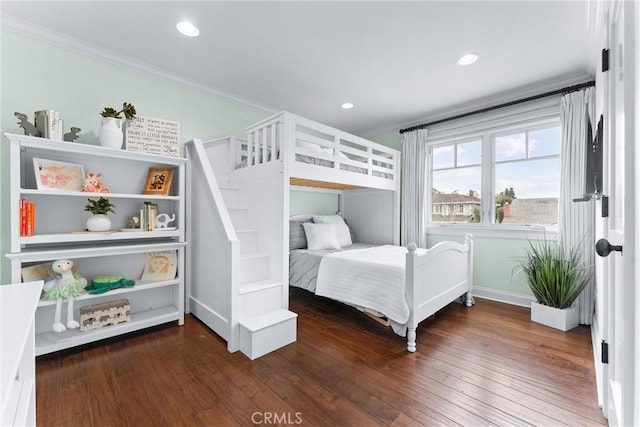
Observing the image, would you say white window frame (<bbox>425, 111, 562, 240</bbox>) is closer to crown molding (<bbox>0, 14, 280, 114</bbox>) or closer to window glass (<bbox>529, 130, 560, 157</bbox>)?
window glass (<bbox>529, 130, 560, 157</bbox>)

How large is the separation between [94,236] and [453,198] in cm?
383

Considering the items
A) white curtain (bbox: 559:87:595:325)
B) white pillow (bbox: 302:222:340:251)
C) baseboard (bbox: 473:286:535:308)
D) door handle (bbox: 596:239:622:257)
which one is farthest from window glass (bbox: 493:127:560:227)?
door handle (bbox: 596:239:622:257)

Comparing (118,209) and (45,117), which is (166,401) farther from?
(45,117)

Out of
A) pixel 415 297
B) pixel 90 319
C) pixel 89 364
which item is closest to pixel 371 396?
pixel 415 297

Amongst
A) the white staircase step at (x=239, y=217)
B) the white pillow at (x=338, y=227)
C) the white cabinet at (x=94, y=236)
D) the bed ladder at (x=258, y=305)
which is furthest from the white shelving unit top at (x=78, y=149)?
the white pillow at (x=338, y=227)

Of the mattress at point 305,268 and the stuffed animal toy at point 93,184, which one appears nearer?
the stuffed animal toy at point 93,184

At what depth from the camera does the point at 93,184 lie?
2.09m

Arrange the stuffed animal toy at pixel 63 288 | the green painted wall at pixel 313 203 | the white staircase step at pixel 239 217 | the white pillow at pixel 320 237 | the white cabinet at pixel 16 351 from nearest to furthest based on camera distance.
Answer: the white cabinet at pixel 16 351 → the stuffed animal toy at pixel 63 288 → the white staircase step at pixel 239 217 → the white pillow at pixel 320 237 → the green painted wall at pixel 313 203

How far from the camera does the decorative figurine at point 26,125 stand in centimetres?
184

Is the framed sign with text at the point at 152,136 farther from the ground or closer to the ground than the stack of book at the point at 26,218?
farther from the ground

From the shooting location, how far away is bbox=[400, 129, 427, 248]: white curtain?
3.64 metres

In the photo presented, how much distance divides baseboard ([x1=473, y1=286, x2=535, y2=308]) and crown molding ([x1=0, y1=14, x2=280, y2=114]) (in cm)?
388

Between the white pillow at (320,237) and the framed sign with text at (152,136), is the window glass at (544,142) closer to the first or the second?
the white pillow at (320,237)

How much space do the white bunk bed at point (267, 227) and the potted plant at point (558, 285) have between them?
617mm
